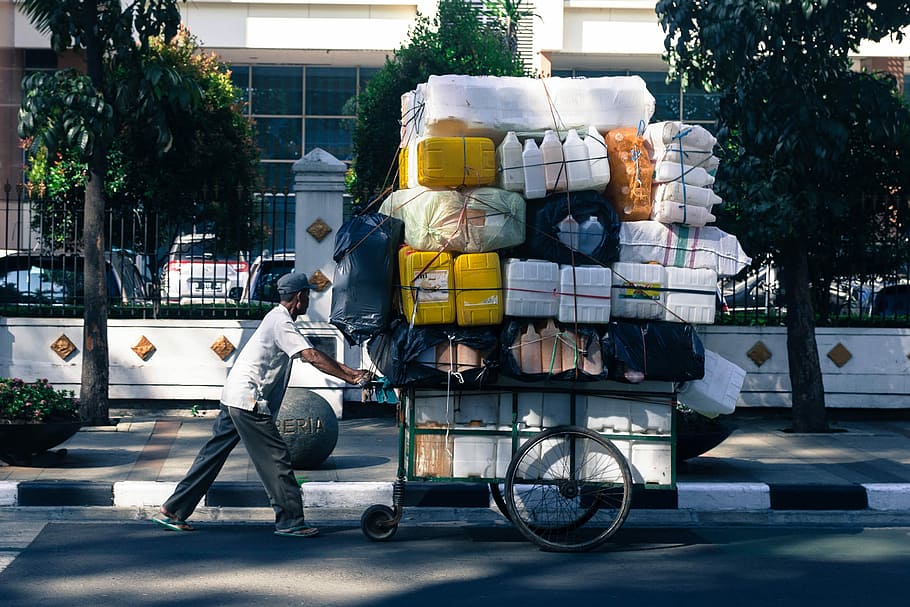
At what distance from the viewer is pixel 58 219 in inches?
561

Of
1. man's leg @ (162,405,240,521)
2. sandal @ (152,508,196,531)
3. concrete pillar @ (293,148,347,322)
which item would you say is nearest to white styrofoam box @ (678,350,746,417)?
man's leg @ (162,405,240,521)

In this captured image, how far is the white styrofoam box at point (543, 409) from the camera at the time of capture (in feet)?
25.0

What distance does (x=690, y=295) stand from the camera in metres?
7.50

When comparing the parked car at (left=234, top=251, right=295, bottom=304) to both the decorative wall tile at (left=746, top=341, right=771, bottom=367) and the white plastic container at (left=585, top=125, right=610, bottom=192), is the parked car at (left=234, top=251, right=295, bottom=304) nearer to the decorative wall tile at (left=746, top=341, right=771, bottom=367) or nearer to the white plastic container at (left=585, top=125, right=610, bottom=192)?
the decorative wall tile at (left=746, top=341, right=771, bottom=367)

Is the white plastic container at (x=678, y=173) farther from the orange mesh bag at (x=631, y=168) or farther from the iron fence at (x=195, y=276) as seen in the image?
the iron fence at (x=195, y=276)

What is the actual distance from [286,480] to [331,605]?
5.82 ft

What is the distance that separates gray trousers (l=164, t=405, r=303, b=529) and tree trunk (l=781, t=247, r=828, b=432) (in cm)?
670

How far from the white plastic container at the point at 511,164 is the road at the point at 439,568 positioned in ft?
7.22

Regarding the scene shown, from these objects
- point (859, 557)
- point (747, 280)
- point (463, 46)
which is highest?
point (463, 46)

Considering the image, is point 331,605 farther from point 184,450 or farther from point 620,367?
point 184,450

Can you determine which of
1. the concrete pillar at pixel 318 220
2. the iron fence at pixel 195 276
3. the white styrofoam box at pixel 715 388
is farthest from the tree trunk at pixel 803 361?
the white styrofoam box at pixel 715 388

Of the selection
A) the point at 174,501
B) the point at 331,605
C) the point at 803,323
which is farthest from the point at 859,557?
the point at 803,323

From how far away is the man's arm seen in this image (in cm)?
743

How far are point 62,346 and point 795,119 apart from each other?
25.9 feet
